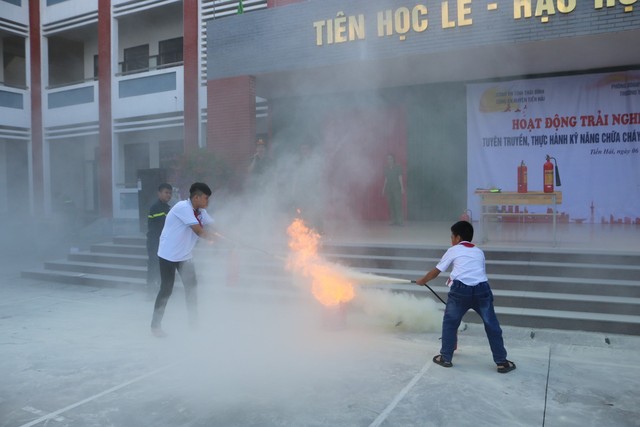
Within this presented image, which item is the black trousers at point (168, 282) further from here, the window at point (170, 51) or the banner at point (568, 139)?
the window at point (170, 51)

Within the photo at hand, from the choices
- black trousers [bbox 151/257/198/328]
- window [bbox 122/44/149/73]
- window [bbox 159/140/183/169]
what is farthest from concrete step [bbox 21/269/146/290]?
window [bbox 122/44/149/73]

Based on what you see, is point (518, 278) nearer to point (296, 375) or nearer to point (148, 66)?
point (296, 375)

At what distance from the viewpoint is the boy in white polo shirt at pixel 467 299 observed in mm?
4406

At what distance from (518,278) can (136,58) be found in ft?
45.4

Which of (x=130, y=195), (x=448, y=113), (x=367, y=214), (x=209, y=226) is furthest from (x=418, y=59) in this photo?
(x=130, y=195)

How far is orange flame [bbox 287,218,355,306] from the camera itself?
5.69 m

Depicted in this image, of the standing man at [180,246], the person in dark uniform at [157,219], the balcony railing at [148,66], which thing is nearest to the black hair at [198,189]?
the standing man at [180,246]

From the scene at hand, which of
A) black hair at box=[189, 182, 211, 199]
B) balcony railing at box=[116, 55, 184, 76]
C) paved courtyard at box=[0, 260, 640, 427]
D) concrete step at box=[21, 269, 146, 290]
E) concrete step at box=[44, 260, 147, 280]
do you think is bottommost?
paved courtyard at box=[0, 260, 640, 427]

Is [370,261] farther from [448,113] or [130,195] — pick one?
[130,195]

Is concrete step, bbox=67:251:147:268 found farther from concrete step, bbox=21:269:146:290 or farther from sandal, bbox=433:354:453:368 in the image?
sandal, bbox=433:354:453:368

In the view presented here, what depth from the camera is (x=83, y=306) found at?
24.0 feet

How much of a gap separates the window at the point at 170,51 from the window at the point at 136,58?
0.60 metres

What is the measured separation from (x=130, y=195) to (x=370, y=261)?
32.8 ft

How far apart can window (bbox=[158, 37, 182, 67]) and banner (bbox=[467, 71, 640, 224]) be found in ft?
28.3
